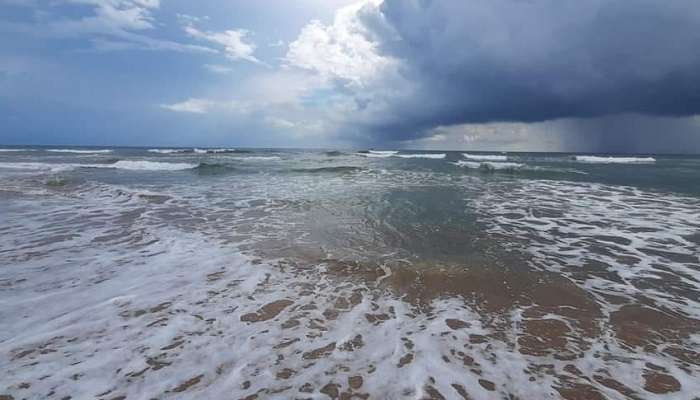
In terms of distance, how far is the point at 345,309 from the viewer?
4.24 m

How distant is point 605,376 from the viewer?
119 inches

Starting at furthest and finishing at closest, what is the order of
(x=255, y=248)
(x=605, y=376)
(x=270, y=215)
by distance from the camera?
(x=270, y=215)
(x=255, y=248)
(x=605, y=376)

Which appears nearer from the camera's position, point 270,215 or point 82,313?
point 82,313

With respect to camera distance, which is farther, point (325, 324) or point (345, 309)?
point (345, 309)

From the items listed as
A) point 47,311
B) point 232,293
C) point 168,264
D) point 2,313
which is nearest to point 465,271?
point 232,293

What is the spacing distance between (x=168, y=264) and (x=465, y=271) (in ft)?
15.5

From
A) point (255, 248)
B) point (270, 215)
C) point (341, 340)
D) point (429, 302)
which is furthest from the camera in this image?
point (270, 215)

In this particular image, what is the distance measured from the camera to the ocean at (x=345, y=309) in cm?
295

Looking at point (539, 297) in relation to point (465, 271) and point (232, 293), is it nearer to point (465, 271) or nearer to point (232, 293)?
point (465, 271)

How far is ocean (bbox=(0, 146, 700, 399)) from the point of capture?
295 centimetres

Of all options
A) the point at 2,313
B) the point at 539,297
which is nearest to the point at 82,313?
the point at 2,313

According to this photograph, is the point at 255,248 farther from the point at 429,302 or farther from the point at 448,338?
the point at 448,338

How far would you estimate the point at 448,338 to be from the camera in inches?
144

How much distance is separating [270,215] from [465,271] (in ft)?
19.2
